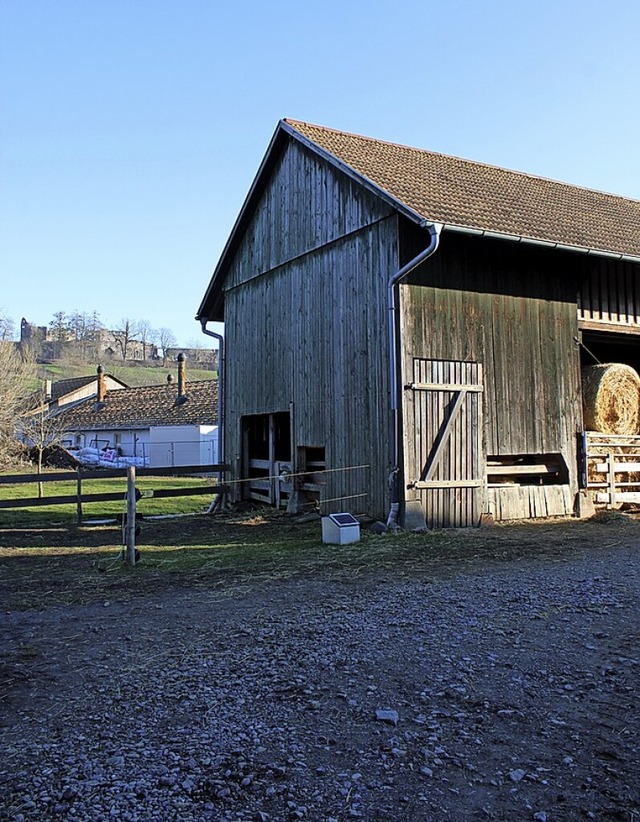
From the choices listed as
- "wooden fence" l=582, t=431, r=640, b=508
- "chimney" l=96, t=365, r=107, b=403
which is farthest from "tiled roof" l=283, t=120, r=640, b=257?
"chimney" l=96, t=365, r=107, b=403

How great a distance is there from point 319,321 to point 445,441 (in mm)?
3571

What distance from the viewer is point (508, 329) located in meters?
12.4

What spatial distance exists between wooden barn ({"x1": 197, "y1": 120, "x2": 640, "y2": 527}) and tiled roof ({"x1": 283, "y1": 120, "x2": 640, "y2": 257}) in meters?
0.06

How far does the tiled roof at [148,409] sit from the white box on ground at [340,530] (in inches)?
1069

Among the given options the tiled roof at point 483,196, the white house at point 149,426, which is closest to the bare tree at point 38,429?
the white house at point 149,426

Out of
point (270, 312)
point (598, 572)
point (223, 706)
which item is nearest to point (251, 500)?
point (270, 312)

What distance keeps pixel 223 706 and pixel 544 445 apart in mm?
9873

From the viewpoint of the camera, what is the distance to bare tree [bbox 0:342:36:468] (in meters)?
33.9

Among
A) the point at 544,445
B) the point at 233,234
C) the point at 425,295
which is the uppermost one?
the point at 233,234

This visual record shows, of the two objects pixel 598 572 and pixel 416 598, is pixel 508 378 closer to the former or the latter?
pixel 598 572

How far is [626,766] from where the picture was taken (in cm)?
325

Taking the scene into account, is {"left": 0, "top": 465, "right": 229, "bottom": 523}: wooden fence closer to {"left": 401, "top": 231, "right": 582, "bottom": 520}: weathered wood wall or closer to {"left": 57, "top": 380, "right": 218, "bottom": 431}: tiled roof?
{"left": 401, "top": 231, "right": 582, "bottom": 520}: weathered wood wall

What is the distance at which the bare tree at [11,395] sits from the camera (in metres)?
33.9

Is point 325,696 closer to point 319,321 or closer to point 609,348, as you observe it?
point 319,321
